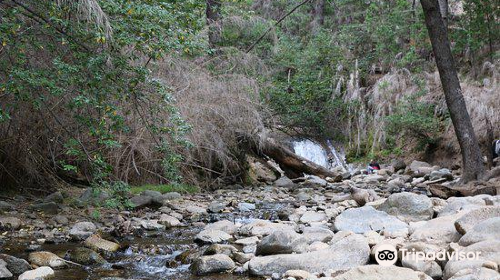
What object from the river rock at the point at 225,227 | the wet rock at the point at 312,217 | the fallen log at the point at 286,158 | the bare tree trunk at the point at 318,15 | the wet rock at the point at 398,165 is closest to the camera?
the river rock at the point at 225,227

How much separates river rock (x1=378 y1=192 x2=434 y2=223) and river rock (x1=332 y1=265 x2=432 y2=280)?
2492 millimetres

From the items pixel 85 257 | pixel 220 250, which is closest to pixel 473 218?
pixel 220 250

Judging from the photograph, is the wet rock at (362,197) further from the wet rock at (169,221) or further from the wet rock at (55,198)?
the wet rock at (55,198)

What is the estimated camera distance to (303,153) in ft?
50.7

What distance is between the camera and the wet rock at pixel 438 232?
450cm

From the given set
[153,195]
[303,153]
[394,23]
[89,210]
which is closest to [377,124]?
[303,153]

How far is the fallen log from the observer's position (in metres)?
10.9

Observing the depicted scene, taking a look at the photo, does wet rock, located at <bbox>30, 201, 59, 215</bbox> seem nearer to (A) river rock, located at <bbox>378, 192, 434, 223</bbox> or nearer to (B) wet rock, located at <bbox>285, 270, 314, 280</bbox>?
(B) wet rock, located at <bbox>285, 270, 314, 280</bbox>

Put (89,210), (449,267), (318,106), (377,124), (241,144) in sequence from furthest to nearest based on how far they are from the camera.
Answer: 1. (377,124)
2. (318,106)
3. (241,144)
4. (89,210)
5. (449,267)

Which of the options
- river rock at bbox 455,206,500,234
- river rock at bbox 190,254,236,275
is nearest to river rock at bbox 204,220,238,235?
river rock at bbox 190,254,236,275

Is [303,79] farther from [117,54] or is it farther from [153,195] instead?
Result: [117,54]

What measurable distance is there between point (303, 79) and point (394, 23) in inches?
173

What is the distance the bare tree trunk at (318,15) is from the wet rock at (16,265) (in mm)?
19548

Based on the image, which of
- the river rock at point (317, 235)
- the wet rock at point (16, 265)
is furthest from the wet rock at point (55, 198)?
the river rock at point (317, 235)
